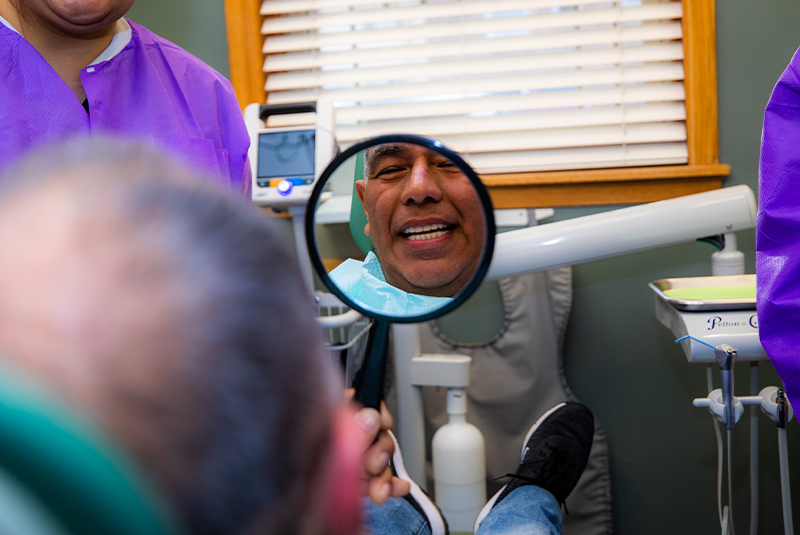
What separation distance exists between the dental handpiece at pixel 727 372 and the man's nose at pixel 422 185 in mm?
781

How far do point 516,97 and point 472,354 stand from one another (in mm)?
803

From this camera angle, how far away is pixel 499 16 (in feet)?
5.76

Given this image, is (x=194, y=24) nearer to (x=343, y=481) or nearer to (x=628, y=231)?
(x=628, y=231)

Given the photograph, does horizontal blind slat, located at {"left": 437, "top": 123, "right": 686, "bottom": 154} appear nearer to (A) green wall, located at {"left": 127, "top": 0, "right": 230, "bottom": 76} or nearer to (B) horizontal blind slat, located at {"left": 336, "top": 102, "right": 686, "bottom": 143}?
(B) horizontal blind slat, located at {"left": 336, "top": 102, "right": 686, "bottom": 143}

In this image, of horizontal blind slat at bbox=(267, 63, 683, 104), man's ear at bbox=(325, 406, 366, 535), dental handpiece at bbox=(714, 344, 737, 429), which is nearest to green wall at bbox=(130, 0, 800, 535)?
horizontal blind slat at bbox=(267, 63, 683, 104)

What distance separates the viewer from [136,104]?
0.99 m

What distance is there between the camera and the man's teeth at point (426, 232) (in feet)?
1.83

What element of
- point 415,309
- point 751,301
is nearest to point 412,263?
point 415,309

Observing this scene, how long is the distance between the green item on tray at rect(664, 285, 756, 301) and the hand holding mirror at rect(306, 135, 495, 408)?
2.60ft

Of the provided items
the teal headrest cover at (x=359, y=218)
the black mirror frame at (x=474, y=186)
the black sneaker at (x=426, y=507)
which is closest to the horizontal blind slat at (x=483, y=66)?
the black sneaker at (x=426, y=507)

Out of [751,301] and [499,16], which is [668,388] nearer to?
[751,301]

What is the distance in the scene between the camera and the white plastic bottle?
1.31m

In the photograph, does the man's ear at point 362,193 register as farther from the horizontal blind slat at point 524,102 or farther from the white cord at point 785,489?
the horizontal blind slat at point 524,102

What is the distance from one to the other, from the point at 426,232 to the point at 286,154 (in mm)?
985
